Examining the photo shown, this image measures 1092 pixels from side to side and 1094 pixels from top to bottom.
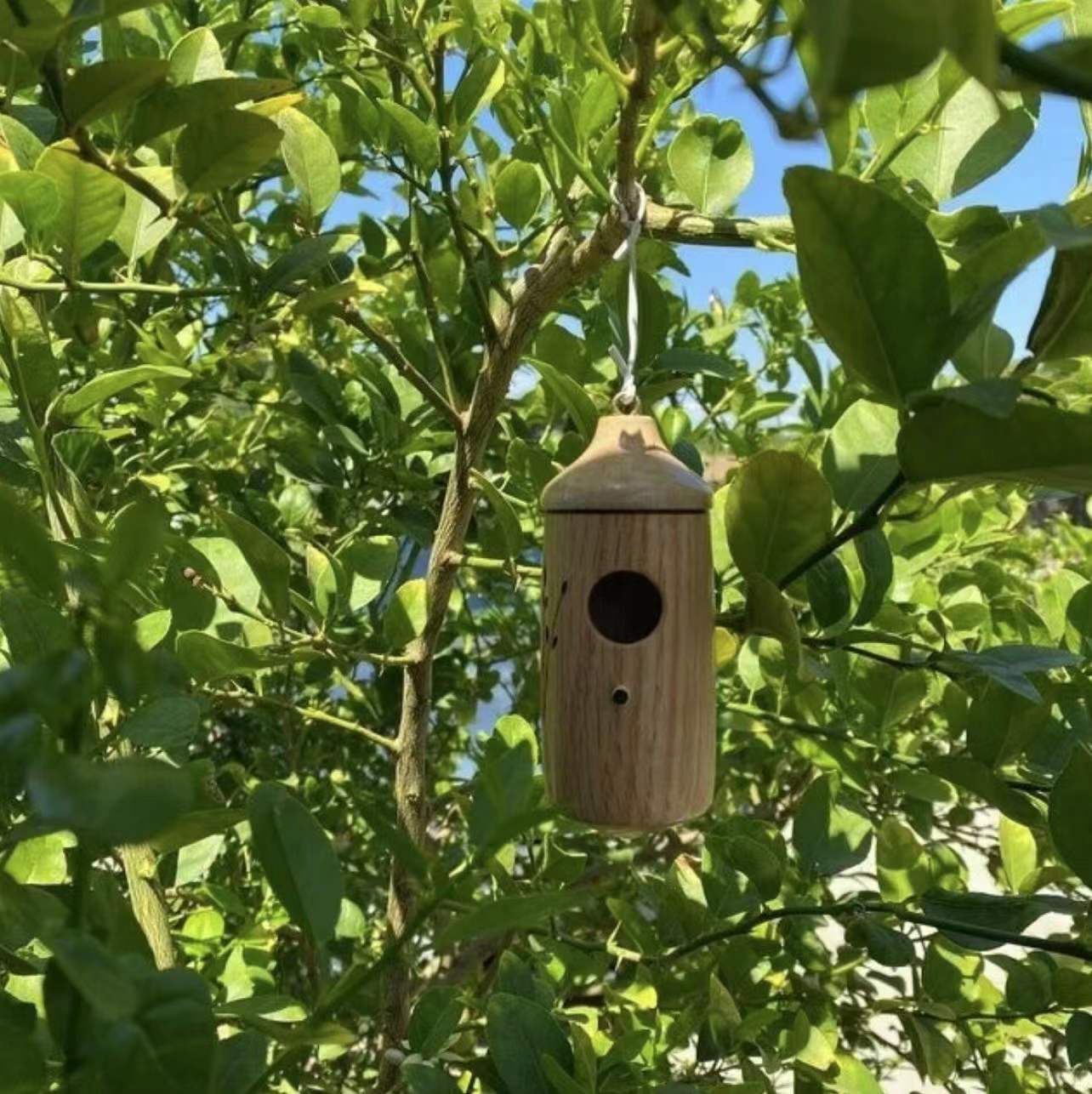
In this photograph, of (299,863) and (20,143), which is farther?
(20,143)

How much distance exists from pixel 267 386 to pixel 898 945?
2.22 feet

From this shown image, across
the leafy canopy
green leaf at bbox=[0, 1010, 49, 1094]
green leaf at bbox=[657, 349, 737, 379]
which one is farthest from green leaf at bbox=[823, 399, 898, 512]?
green leaf at bbox=[0, 1010, 49, 1094]

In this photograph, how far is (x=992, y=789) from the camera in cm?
46

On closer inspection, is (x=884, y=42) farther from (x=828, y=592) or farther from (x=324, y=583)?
(x=324, y=583)

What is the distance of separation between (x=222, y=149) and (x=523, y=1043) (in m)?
0.34

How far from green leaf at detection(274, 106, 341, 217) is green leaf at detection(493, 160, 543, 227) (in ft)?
0.28

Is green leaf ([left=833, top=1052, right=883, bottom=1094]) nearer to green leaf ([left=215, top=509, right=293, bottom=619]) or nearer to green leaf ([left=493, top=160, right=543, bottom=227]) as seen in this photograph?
green leaf ([left=215, top=509, right=293, bottom=619])

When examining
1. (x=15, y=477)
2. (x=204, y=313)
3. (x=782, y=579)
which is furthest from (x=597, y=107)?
(x=204, y=313)

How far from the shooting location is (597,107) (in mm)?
490

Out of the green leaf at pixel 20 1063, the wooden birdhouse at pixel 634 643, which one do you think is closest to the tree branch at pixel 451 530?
the wooden birdhouse at pixel 634 643

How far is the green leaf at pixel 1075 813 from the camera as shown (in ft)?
1.15

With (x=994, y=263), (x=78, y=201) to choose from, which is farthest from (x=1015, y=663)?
(x=78, y=201)

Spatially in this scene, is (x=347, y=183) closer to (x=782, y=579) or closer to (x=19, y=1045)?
(x=782, y=579)

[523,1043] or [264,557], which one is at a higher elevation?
[264,557]
